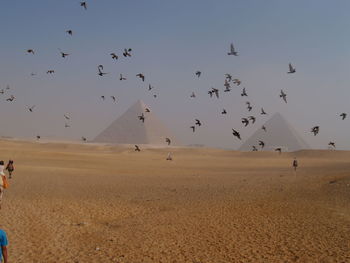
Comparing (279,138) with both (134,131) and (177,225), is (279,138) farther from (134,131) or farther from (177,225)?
(177,225)

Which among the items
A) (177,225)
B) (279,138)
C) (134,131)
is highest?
(134,131)

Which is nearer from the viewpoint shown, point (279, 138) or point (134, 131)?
point (134, 131)

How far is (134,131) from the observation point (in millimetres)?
163000

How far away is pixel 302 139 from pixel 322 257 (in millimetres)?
171457

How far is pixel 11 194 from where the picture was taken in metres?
17.4

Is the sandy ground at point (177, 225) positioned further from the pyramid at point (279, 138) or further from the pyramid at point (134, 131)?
the pyramid at point (279, 138)

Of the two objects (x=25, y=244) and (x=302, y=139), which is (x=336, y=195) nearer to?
(x=25, y=244)

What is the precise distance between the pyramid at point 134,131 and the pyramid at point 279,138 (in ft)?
124

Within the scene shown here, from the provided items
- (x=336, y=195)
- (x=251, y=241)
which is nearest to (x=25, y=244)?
(x=251, y=241)

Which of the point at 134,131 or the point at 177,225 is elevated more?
the point at 134,131

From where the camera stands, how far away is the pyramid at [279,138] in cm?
16100

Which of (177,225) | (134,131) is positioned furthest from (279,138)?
(177,225)

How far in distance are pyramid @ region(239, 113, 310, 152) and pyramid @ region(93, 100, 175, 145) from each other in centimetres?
3783

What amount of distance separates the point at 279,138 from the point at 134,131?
66448 millimetres
